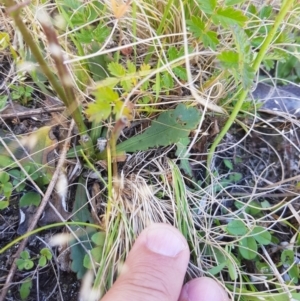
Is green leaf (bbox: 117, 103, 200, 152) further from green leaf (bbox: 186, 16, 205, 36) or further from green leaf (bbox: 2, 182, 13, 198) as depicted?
green leaf (bbox: 2, 182, 13, 198)

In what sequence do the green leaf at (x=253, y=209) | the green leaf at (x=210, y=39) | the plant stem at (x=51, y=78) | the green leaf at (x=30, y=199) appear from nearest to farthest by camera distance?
1. the plant stem at (x=51, y=78)
2. the green leaf at (x=210, y=39)
3. the green leaf at (x=30, y=199)
4. the green leaf at (x=253, y=209)

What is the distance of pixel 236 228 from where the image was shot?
115 cm

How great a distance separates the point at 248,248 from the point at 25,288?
0.62 m

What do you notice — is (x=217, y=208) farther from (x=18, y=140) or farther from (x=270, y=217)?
(x=18, y=140)

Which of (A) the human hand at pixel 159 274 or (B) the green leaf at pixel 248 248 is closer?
(A) the human hand at pixel 159 274

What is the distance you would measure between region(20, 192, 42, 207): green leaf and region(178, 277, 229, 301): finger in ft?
1.52

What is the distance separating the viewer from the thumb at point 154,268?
93cm

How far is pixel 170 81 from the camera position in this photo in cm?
106

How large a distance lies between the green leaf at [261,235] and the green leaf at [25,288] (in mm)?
633

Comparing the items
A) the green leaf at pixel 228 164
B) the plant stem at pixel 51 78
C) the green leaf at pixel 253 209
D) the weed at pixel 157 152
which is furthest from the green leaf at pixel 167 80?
the green leaf at pixel 253 209

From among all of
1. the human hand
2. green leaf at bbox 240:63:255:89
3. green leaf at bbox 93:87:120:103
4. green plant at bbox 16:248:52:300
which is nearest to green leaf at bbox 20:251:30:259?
green plant at bbox 16:248:52:300

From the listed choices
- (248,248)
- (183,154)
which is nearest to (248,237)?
(248,248)

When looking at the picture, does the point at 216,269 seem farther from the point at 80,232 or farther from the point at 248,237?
the point at 80,232

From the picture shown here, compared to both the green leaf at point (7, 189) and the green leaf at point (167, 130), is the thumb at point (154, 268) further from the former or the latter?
the green leaf at point (7, 189)
